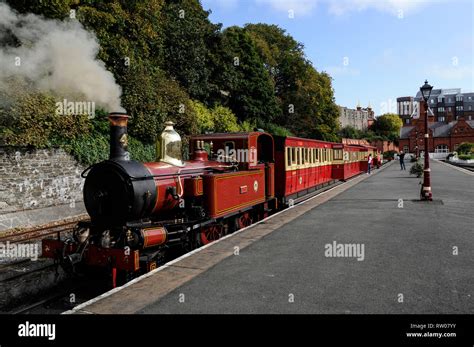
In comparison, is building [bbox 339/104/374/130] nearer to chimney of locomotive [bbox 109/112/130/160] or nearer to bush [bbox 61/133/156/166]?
bush [bbox 61/133/156/166]

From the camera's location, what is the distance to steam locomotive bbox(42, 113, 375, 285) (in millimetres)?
7121

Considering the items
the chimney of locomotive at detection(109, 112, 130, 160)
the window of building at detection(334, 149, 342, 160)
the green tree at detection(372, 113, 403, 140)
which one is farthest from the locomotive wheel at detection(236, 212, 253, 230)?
the green tree at detection(372, 113, 403, 140)

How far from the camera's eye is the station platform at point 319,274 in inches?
205

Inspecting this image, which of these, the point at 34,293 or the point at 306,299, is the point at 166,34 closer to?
the point at 34,293

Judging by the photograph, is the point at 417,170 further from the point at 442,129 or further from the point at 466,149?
the point at 442,129

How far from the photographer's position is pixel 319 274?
644cm

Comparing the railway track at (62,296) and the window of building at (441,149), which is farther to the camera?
the window of building at (441,149)

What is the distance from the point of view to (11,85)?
→ 1394 cm

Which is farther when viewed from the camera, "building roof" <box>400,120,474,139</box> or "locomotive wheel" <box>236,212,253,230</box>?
"building roof" <box>400,120,474,139</box>

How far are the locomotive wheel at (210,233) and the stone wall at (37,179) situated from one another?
8416 millimetres

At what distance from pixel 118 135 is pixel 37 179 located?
9.35m

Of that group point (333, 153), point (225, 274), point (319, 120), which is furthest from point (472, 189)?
point (319, 120)

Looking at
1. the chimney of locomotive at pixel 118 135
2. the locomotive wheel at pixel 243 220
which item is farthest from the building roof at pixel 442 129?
the chimney of locomotive at pixel 118 135

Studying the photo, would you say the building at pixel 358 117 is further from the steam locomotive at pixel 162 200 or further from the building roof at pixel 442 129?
the steam locomotive at pixel 162 200
